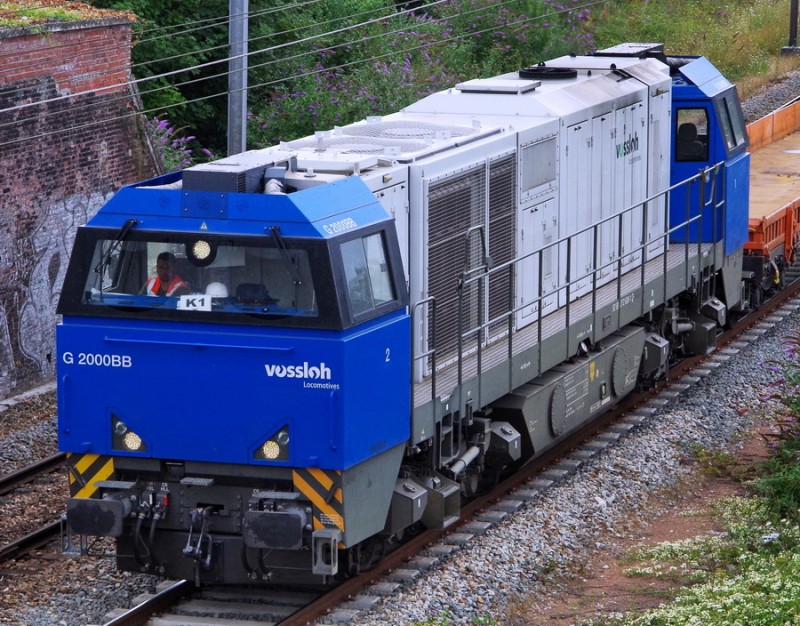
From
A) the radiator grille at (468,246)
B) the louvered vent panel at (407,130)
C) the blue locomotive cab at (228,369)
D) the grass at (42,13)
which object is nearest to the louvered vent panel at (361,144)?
the louvered vent panel at (407,130)

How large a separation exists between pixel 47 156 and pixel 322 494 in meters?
8.73

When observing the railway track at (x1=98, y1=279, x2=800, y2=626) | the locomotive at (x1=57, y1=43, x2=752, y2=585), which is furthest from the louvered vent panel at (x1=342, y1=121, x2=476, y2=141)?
the railway track at (x1=98, y1=279, x2=800, y2=626)

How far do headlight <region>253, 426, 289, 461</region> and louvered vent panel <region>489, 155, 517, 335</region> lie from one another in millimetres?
3511

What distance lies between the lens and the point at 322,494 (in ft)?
30.8

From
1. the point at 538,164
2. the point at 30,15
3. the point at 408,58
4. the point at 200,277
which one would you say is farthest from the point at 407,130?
the point at 408,58

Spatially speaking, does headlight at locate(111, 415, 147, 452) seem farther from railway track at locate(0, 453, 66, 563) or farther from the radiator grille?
the radiator grille

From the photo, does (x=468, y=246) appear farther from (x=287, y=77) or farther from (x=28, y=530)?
(x=287, y=77)

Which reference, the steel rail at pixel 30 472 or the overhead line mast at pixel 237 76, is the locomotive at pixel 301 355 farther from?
the overhead line mast at pixel 237 76

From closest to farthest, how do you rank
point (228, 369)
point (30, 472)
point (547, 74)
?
point (228, 369)
point (30, 472)
point (547, 74)

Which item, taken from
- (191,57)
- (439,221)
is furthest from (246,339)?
(191,57)

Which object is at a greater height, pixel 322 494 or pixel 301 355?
pixel 301 355

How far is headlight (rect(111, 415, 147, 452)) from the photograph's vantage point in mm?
9602

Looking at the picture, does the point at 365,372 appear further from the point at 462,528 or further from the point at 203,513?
the point at 462,528

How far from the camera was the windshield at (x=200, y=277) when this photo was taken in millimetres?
9219
